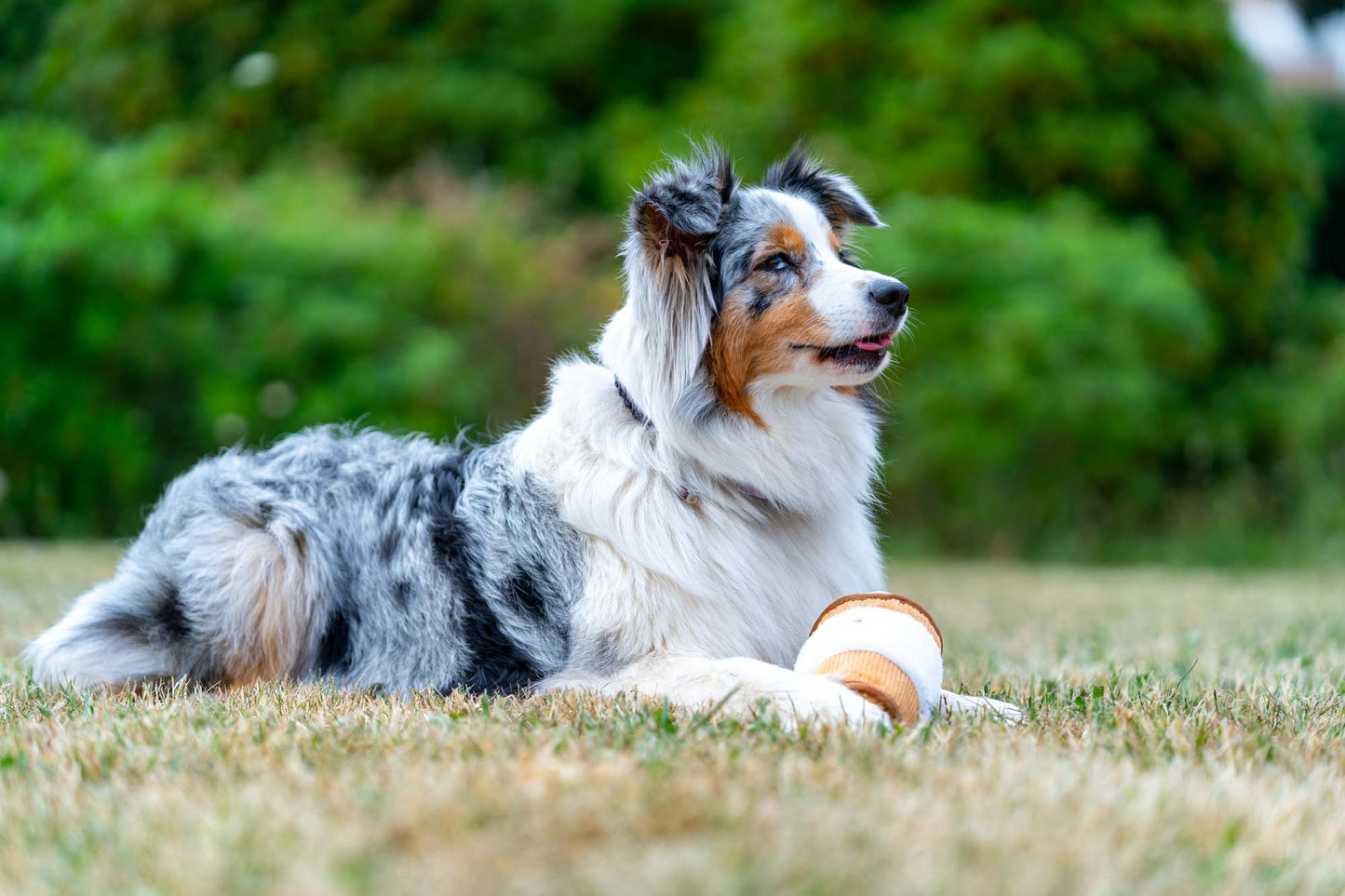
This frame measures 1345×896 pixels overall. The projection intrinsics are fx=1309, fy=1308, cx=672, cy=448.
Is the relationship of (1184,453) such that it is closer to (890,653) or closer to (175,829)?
(890,653)

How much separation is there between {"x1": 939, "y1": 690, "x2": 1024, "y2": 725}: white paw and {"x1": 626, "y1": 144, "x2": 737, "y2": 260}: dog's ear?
4.75 ft

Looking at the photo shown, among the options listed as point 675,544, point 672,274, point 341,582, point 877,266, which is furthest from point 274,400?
point 675,544

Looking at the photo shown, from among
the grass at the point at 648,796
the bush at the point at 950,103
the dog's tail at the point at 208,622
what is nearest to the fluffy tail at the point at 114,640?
the dog's tail at the point at 208,622

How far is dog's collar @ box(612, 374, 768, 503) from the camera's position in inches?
147

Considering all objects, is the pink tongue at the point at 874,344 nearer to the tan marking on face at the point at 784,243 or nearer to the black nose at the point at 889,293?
the black nose at the point at 889,293

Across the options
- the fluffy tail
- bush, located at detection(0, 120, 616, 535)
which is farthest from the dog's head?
bush, located at detection(0, 120, 616, 535)

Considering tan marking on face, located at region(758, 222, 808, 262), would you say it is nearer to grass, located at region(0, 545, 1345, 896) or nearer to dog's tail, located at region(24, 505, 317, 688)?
grass, located at region(0, 545, 1345, 896)

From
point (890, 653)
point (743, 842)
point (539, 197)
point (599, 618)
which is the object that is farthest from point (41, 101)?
point (743, 842)

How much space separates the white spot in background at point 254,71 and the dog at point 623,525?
11.9 metres

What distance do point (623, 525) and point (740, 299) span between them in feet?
2.43

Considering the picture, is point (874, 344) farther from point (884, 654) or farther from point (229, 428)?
point (229, 428)

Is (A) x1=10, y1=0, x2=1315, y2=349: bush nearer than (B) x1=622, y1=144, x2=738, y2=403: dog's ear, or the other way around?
(B) x1=622, y1=144, x2=738, y2=403: dog's ear

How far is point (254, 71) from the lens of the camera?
16.1 meters

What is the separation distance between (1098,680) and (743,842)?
8.65 feet
